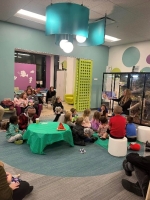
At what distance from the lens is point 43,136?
3.42 meters

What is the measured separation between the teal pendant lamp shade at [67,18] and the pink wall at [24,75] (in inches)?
268

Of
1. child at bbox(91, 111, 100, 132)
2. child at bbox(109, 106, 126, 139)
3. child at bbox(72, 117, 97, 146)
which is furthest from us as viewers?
child at bbox(91, 111, 100, 132)

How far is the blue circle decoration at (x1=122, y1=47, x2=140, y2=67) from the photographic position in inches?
294

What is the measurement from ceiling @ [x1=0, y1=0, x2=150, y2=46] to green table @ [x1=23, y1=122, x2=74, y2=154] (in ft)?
10.0

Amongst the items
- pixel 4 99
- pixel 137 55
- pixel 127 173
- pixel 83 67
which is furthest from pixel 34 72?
pixel 127 173

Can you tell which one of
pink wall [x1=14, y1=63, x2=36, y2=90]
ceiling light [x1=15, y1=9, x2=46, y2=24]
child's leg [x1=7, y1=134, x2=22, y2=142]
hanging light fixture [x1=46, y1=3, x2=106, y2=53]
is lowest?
child's leg [x1=7, y1=134, x2=22, y2=142]

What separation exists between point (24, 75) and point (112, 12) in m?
7.03

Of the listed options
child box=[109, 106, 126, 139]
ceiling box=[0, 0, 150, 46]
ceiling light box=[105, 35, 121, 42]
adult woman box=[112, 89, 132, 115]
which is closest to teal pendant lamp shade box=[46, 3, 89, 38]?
ceiling box=[0, 0, 150, 46]

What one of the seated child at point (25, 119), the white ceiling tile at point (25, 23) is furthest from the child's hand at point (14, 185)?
the white ceiling tile at point (25, 23)

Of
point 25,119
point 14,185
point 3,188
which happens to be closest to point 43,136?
point 14,185

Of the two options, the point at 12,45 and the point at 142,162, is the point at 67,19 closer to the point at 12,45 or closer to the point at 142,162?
the point at 142,162

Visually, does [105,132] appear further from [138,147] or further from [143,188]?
[143,188]

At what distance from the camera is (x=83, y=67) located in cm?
775

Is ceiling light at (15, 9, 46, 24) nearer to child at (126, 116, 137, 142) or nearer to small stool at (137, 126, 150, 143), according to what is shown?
child at (126, 116, 137, 142)
